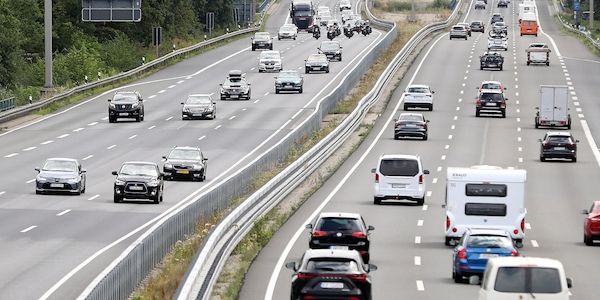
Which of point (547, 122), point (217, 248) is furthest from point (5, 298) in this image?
point (547, 122)

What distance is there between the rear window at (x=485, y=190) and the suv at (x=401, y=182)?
9.78m

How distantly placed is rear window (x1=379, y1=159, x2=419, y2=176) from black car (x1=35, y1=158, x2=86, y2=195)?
10090mm

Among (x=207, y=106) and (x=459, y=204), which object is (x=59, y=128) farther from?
(x=459, y=204)

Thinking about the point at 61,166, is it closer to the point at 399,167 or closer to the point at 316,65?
the point at 399,167

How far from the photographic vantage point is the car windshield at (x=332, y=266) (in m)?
26.3

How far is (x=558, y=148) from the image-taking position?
65.3 metres

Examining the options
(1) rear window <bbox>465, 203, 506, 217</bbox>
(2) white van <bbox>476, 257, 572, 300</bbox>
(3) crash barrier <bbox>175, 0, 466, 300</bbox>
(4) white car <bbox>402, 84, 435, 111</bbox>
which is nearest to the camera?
A: (2) white van <bbox>476, 257, 572, 300</bbox>

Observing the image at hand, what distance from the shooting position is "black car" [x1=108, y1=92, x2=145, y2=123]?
77688 millimetres

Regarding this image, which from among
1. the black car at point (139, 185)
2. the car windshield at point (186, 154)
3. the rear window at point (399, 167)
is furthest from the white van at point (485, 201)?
the car windshield at point (186, 154)

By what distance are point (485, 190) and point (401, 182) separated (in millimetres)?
10266

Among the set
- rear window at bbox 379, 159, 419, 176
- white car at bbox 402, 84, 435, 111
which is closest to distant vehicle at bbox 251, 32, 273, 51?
white car at bbox 402, 84, 435, 111

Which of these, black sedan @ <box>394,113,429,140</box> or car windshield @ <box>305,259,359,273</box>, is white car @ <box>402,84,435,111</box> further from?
car windshield @ <box>305,259,359,273</box>

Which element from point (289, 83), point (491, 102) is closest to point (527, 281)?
point (491, 102)

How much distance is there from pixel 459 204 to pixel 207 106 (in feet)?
133
